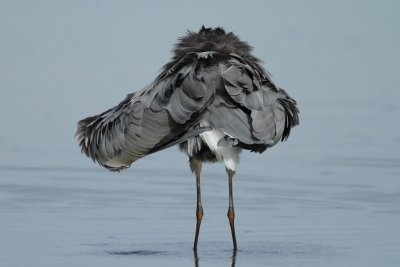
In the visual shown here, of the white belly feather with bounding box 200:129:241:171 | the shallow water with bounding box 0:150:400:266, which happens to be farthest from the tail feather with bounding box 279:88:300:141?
the shallow water with bounding box 0:150:400:266

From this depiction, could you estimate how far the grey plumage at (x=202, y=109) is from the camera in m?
9.84

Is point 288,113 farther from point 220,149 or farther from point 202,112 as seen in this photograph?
point 202,112

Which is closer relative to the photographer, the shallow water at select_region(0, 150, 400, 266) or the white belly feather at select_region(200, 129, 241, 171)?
the shallow water at select_region(0, 150, 400, 266)

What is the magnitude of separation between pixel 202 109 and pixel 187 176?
409 cm

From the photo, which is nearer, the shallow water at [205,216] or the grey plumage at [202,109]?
the grey plumage at [202,109]

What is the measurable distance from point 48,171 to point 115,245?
3689 mm

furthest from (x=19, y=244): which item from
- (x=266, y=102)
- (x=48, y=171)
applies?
(x=48, y=171)

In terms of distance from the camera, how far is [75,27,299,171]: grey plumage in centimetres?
984

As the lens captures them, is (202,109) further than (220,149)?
No

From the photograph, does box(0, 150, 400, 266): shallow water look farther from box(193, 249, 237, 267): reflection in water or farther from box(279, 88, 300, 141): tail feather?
box(279, 88, 300, 141): tail feather

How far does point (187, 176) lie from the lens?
1388cm

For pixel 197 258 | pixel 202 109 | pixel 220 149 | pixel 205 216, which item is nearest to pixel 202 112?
pixel 202 109

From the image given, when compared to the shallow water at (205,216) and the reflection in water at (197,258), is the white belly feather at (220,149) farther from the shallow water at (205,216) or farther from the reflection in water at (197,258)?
the reflection in water at (197,258)

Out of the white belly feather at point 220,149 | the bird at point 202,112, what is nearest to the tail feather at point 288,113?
the bird at point 202,112
